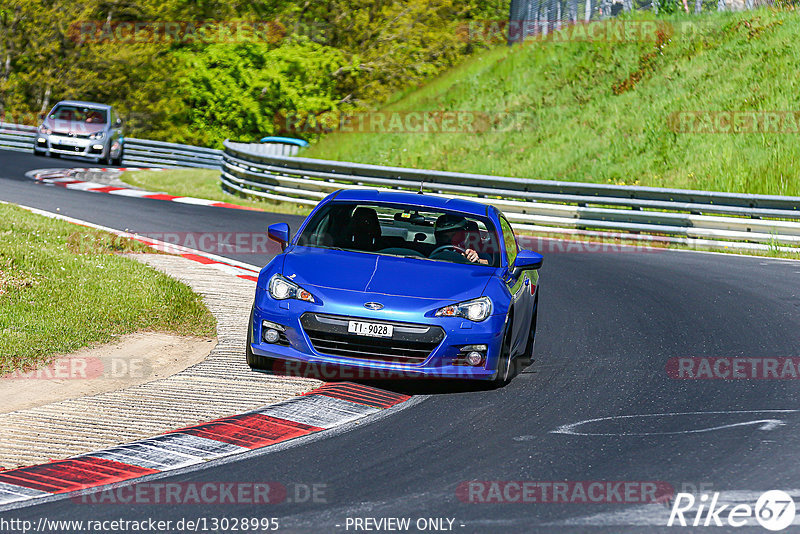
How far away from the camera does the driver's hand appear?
936 cm

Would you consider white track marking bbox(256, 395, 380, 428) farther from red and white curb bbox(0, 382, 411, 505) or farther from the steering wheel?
the steering wheel

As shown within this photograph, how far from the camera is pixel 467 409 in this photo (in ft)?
26.2

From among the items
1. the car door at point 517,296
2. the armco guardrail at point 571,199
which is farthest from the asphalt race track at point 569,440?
the armco guardrail at point 571,199

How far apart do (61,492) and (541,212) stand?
16565 millimetres

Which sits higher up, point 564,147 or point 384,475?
point 564,147

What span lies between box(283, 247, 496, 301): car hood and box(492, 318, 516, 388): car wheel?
39 cm

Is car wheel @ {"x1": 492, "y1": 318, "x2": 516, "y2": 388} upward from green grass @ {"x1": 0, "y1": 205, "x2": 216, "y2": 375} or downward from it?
upward

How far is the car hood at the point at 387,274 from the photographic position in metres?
8.37

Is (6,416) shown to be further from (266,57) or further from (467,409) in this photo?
(266,57)

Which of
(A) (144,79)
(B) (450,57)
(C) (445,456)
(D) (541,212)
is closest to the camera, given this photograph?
(C) (445,456)

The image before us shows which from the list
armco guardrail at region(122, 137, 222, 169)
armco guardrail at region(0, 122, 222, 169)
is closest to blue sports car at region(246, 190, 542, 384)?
armco guardrail at region(0, 122, 222, 169)

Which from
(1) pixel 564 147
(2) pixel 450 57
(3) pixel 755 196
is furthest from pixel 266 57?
(3) pixel 755 196

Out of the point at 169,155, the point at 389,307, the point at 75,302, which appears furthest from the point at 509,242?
the point at 169,155

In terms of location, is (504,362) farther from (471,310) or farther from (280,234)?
(280,234)
